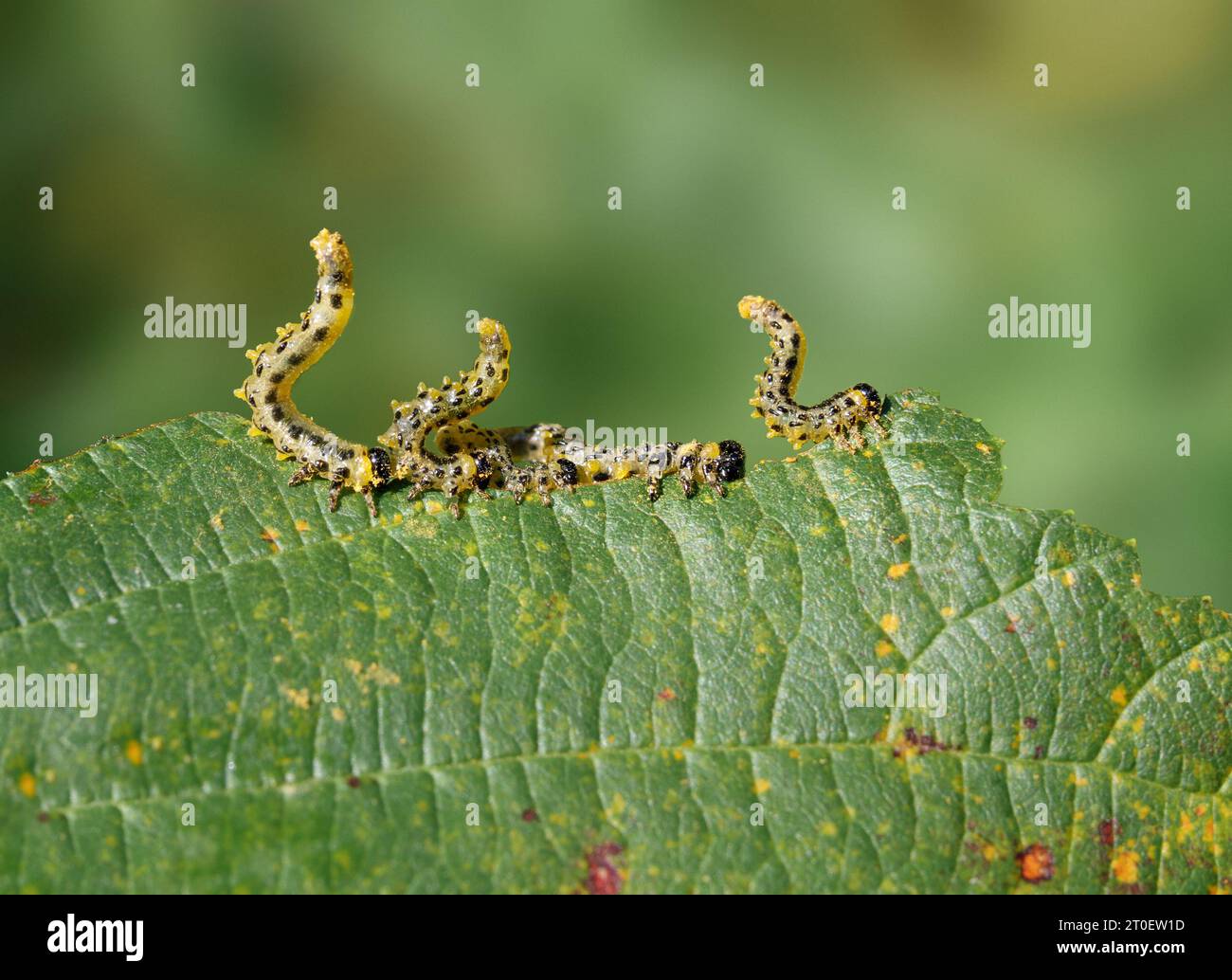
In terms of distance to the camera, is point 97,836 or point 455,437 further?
point 455,437

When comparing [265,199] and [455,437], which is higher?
[265,199]

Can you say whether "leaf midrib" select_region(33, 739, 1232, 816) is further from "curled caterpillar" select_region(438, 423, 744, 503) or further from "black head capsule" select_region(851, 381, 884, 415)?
"black head capsule" select_region(851, 381, 884, 415)

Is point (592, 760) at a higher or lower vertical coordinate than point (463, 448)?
lower

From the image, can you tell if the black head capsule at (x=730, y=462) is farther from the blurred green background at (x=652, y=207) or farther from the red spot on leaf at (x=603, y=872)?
the blurred green background at (x=652, y=207)

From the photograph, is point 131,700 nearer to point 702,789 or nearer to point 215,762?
point 215,762

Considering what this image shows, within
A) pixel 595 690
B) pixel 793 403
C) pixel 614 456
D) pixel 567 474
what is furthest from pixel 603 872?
pixel 793 403

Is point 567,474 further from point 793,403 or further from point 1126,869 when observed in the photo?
point 1126,869

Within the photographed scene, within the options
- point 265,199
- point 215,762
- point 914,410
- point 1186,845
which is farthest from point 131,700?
point 265,199

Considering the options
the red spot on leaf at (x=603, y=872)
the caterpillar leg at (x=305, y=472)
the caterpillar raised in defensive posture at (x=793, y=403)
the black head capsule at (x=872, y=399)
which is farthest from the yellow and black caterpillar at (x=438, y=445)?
the red spot on leaf at (x=603, y=872)

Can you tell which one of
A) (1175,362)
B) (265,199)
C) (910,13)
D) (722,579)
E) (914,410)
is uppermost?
(910,13)
